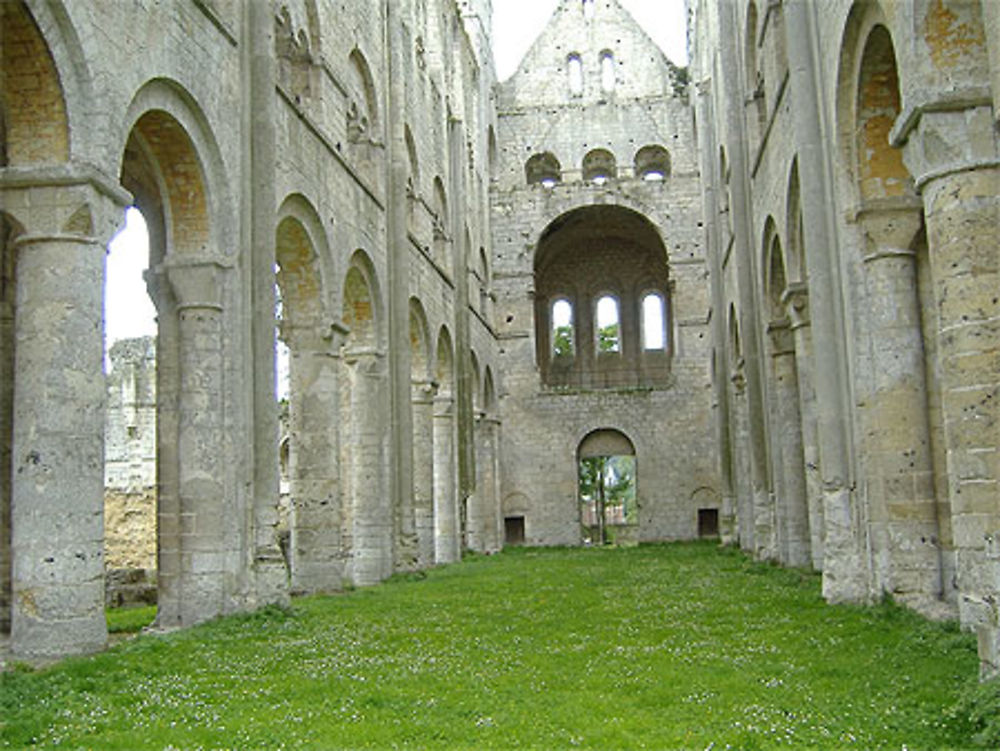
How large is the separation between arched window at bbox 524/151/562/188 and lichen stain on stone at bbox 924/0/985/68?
26.8 m

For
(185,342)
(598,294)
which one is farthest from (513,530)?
(185,342)

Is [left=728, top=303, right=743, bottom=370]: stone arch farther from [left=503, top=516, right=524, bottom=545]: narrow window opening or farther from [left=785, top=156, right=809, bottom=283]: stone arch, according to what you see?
[left=503, top=516, right=524, bottom=545]: narrow window opening

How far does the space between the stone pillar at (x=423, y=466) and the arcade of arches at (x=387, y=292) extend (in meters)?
0.08

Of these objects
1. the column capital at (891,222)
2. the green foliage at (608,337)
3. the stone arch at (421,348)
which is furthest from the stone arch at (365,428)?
the green foliage at (608,337)

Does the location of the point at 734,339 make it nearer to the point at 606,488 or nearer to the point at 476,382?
the point at 476,382

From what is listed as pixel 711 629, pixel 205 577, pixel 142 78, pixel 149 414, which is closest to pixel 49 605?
pixel 205 577

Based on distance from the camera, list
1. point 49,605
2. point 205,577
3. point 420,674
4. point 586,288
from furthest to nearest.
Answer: point 586,288
point 205,577
point 49,605
point 420,674

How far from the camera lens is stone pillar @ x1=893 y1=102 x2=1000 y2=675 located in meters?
6.87

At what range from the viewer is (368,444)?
58.9 ft

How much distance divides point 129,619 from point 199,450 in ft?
8.13

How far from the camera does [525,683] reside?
7277 mm

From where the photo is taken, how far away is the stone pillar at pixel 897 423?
9.92m

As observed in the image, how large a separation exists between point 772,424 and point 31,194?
39.6 feet

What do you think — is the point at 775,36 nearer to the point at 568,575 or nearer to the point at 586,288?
the point at 568,575
